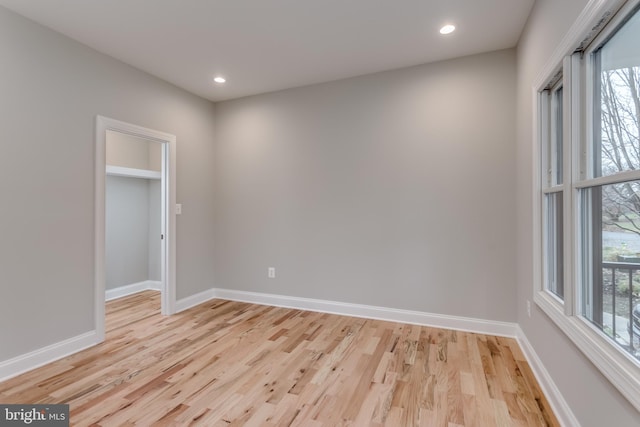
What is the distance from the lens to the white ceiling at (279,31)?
2.25 meters

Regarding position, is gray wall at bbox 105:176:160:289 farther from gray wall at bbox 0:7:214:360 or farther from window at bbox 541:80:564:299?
window at bbox 541:80:564:299

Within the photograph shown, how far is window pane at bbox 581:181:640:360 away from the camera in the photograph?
47.0 inches

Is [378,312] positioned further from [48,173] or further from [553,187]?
[48,173]

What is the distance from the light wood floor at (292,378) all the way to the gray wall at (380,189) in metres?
0.56

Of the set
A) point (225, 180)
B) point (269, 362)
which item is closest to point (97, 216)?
point (225, 180)

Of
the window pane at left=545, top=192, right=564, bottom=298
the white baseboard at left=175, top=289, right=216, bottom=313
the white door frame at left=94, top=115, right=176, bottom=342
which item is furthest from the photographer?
the white baseboard at left=175, top=289, right=216, bottom=313

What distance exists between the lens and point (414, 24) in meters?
2.47

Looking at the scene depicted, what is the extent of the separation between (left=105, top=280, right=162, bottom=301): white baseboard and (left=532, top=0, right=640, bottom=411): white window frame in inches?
197

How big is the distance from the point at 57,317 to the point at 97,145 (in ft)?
5.03

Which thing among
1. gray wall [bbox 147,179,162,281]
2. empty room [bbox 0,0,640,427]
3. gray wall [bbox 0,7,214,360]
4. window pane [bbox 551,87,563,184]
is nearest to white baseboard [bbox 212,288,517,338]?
empty room [bbox 0,0,640,427]

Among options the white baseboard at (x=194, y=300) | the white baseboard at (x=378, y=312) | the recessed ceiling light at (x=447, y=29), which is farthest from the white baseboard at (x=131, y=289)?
the recessed ceiling light at (x=447, y=29)

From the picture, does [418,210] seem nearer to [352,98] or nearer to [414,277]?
[414,277]

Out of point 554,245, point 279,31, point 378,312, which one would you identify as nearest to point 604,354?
point 554,245

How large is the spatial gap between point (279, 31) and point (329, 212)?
1907 mm
